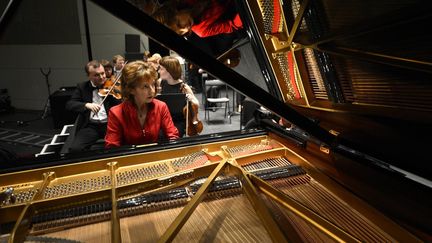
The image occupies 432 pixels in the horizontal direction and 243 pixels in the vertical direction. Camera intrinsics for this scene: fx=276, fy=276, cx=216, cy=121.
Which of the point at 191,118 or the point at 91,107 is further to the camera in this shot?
the point at 191,118

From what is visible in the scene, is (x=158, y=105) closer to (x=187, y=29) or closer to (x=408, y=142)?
(x=187, y=29)

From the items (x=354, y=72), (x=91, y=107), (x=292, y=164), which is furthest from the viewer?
(x=91, y=107)

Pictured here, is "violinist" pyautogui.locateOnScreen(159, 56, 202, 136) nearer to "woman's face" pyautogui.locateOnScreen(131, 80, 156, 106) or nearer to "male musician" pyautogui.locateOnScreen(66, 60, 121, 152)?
"male musician" pyautogui.locateOnScreen(66, 60, 121, 152)

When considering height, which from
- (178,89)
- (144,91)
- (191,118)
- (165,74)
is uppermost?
(165,74)

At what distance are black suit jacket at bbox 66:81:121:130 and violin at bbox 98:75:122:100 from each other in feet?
0.24

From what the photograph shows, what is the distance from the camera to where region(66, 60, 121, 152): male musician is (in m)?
4.23

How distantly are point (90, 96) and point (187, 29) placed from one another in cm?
296

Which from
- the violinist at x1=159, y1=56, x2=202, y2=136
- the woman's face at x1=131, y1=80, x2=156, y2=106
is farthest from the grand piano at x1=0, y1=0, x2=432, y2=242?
the violinist at x1=159, y1=56, x2=202, y2=136

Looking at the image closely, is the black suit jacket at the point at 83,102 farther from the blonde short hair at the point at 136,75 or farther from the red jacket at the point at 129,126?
the blonde short hair at the point at 136,75

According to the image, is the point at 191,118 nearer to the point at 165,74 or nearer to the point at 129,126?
the point at 165,74

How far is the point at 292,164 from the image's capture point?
2.03 metres

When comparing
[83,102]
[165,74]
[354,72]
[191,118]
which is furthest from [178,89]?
[354,72]

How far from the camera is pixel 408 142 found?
4.47 feet

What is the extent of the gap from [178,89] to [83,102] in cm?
163
